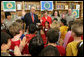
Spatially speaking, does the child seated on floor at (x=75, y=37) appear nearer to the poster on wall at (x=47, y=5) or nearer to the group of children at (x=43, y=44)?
the group of children at (x=43, y=44)

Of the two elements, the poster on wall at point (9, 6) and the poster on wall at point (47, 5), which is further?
the poster on wall at point (47, 5)

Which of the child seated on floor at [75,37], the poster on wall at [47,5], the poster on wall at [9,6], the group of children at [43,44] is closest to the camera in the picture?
the group of children at [43,44]

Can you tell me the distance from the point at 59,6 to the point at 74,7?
744 millimetres

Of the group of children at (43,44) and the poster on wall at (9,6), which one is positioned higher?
the poster on wall at (9,6)

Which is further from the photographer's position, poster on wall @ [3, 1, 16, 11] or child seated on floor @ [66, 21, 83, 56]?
poster on wall @ [3, 1, 16, 11]

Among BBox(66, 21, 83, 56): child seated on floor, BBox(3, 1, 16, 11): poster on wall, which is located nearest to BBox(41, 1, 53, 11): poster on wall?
BBox(3, 1, 16, 11): poster on wall

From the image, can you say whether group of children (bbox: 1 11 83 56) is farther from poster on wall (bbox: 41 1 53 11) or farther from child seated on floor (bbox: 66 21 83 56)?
poster on wall (bbox: 41 1 53 11)

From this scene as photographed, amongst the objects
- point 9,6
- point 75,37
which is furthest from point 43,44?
point 9,6

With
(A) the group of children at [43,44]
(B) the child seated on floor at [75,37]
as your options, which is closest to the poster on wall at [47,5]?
(A) the group of children at [43,44]

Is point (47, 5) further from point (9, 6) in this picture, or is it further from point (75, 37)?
point (75, 37)

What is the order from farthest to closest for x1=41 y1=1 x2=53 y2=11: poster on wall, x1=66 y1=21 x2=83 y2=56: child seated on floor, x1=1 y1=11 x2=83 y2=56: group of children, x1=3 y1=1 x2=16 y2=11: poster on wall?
x1=41 y1=1 x2=53 y2=11: poster on wall → x1=3 y1=1 x2=16 y2=11: poster on wall → x1=66 y1=21 x2=83 y2=56: child seated on floor → x1=1 y1=11 x2=83 y2=56: group of children

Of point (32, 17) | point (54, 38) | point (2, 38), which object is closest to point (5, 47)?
point (2, 38)

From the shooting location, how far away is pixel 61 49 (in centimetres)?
115

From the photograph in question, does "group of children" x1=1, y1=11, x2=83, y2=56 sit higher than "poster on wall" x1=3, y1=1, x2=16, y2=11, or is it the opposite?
→ "poster on wall" x1=3, y1=1, x2=16, y2=11
